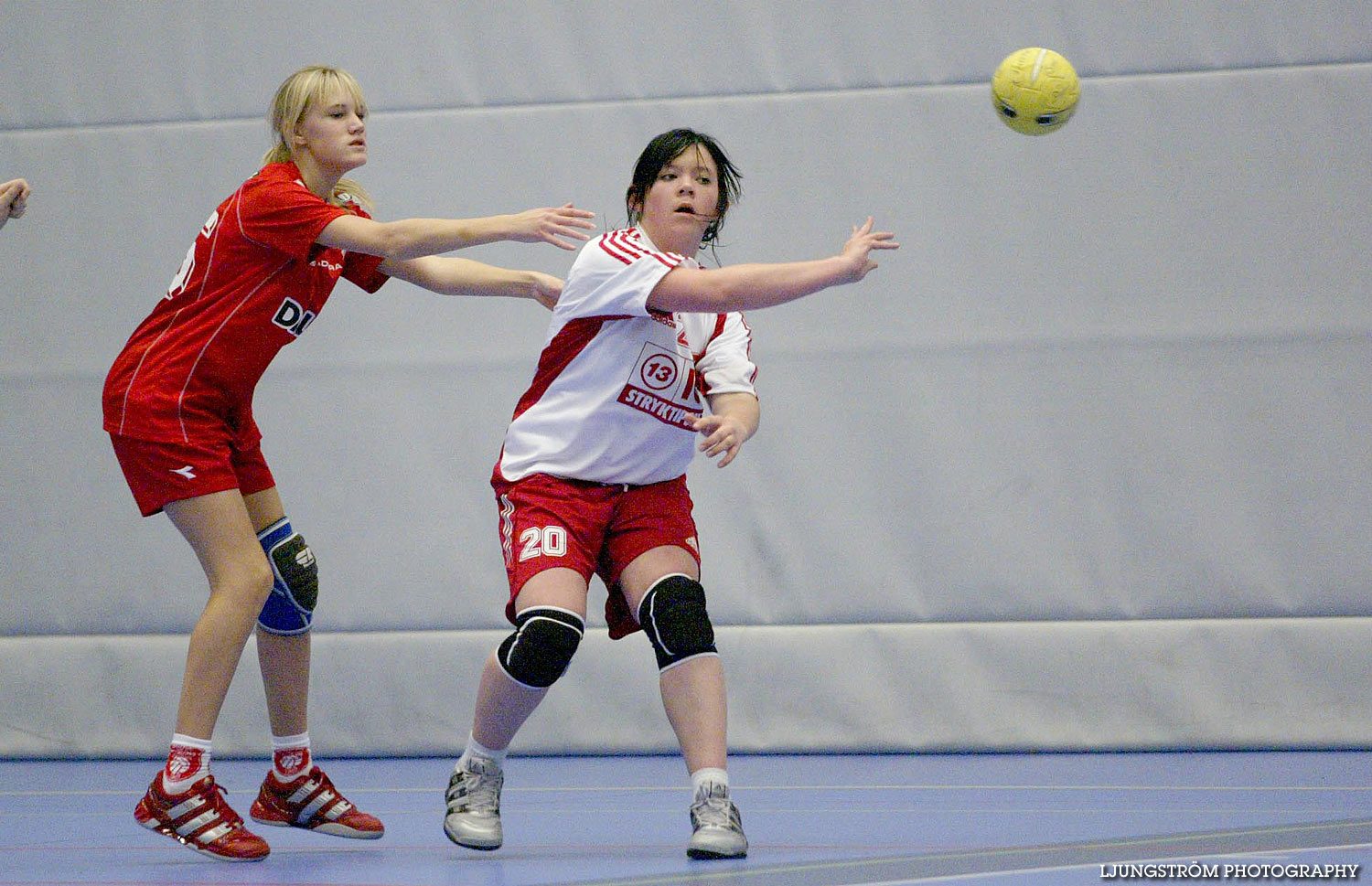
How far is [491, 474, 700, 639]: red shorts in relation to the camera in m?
2.84

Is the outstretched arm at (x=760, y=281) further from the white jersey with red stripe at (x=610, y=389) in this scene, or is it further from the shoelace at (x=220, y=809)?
the shoelace at (x=220, y=809)

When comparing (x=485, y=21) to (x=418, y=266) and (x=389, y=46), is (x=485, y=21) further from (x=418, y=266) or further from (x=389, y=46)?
(x=418, y=266)

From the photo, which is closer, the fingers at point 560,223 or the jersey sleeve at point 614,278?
the fingers at point 560,223

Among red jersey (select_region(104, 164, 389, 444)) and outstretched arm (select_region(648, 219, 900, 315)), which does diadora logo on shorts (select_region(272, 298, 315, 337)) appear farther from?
outstretched arm (select_region(648, 219, 900, 315))

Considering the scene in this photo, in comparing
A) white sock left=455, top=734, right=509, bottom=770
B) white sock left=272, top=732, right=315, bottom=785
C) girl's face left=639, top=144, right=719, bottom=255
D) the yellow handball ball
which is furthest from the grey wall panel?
white sock left=455, top=734, right=509, bottom=770

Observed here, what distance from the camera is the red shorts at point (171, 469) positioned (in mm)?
2939

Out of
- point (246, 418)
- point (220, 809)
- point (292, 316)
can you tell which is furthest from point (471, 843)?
point (292, 316)

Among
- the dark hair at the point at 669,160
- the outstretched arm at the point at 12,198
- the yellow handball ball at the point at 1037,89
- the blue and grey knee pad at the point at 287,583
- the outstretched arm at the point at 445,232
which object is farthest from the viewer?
the yellow handball ball at the point at 1037,89

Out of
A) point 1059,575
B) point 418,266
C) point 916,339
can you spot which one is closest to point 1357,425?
point 1059,575

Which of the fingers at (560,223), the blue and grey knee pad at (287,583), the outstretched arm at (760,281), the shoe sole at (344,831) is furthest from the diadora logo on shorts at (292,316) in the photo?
the shoe sole at (344,831)

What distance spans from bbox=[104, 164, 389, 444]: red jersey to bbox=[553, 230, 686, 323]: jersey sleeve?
486mm

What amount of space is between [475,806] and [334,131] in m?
1.38

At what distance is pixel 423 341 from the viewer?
460 cm

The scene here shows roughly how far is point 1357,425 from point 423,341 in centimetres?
275
